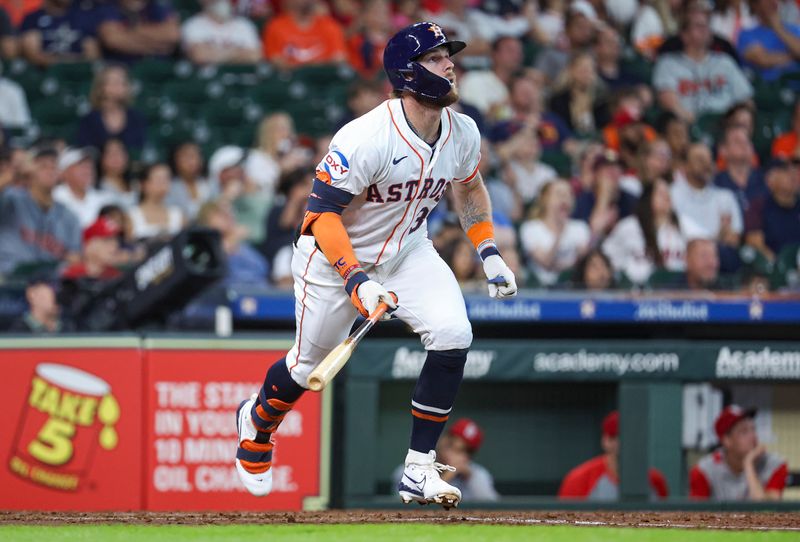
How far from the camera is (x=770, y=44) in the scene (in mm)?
11703

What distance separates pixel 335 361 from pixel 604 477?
10.2 feet

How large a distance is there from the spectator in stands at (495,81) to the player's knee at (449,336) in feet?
17.2

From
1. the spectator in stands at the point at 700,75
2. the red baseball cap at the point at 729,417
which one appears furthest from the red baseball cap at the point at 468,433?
the spectator in stands at the point at 700,75

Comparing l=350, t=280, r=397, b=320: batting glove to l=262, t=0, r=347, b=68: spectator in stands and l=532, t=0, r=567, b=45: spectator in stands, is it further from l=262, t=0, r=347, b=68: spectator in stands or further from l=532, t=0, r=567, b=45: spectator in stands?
l=532, t=0, r=567, b=45: spectator in stands

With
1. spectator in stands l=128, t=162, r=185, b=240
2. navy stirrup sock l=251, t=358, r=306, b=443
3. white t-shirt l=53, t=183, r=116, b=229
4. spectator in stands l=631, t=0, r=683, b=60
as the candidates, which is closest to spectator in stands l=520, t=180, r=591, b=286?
spectator in stands l=128, t=162, r=185, b=240

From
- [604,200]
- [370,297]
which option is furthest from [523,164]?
[370,297]

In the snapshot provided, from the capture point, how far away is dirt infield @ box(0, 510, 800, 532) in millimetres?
5445

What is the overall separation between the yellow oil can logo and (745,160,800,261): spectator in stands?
4932 mm

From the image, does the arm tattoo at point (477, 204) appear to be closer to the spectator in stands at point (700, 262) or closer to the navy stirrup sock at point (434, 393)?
the navy stirrup sock at point (434, 393)

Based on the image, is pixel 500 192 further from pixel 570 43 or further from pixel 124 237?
pixel 124 237

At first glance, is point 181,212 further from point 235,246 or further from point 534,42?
point 534,42

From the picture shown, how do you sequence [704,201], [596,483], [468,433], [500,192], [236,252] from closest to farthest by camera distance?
1. [596,483]
2. [468,433]
3. [236,252]
4. [500,192]
5. [704,201]

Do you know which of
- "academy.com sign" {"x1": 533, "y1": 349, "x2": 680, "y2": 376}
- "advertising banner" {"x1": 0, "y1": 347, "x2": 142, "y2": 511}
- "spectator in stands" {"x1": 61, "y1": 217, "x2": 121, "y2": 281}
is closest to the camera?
"advertising banner" {"x1": 0, "y1": 347, "x2": 142, "y2": 511}

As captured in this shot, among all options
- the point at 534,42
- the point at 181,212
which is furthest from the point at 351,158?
the point at 534,42
